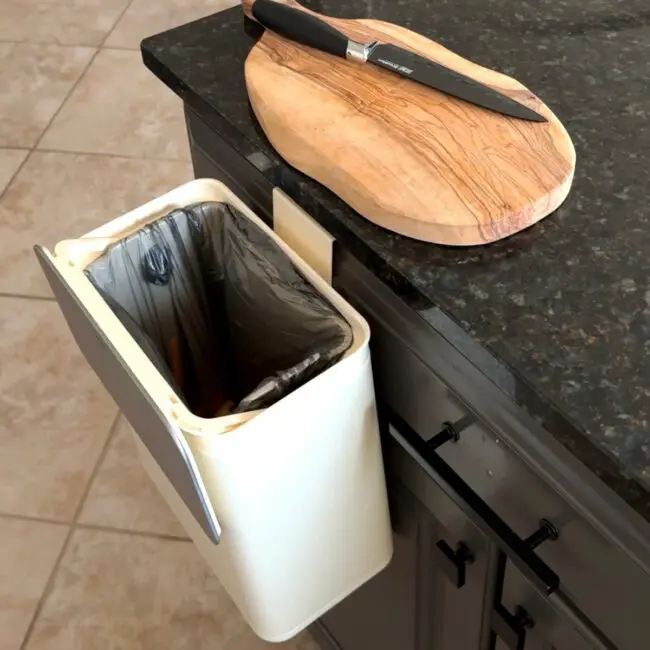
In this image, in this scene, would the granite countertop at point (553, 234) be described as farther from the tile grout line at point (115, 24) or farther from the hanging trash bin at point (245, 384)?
the tile grout line at point (115, 24)

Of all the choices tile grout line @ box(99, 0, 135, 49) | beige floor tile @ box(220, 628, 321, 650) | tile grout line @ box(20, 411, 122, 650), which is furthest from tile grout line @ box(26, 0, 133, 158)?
beige floor tile @ box(220, 628, 321, 650)

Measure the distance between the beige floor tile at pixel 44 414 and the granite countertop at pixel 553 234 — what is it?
0.96m

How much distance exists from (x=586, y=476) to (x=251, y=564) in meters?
0.33

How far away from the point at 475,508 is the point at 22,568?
104 cm

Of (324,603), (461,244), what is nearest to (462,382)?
(461,244)

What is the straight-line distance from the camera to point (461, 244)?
65 centimetres

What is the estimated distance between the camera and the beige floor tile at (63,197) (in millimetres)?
1979

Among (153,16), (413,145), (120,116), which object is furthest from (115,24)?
(413,145)

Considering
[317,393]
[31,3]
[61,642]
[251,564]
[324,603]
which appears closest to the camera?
[317,393]

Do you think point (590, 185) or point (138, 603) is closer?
point (590, 185)

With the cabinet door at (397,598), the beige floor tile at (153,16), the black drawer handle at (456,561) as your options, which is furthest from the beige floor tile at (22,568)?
the beige floor tile at (153,16)

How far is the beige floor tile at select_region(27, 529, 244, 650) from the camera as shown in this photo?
55.4 inches

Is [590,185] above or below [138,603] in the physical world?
above

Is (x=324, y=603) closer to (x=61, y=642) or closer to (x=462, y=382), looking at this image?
(x=462, y=382)
